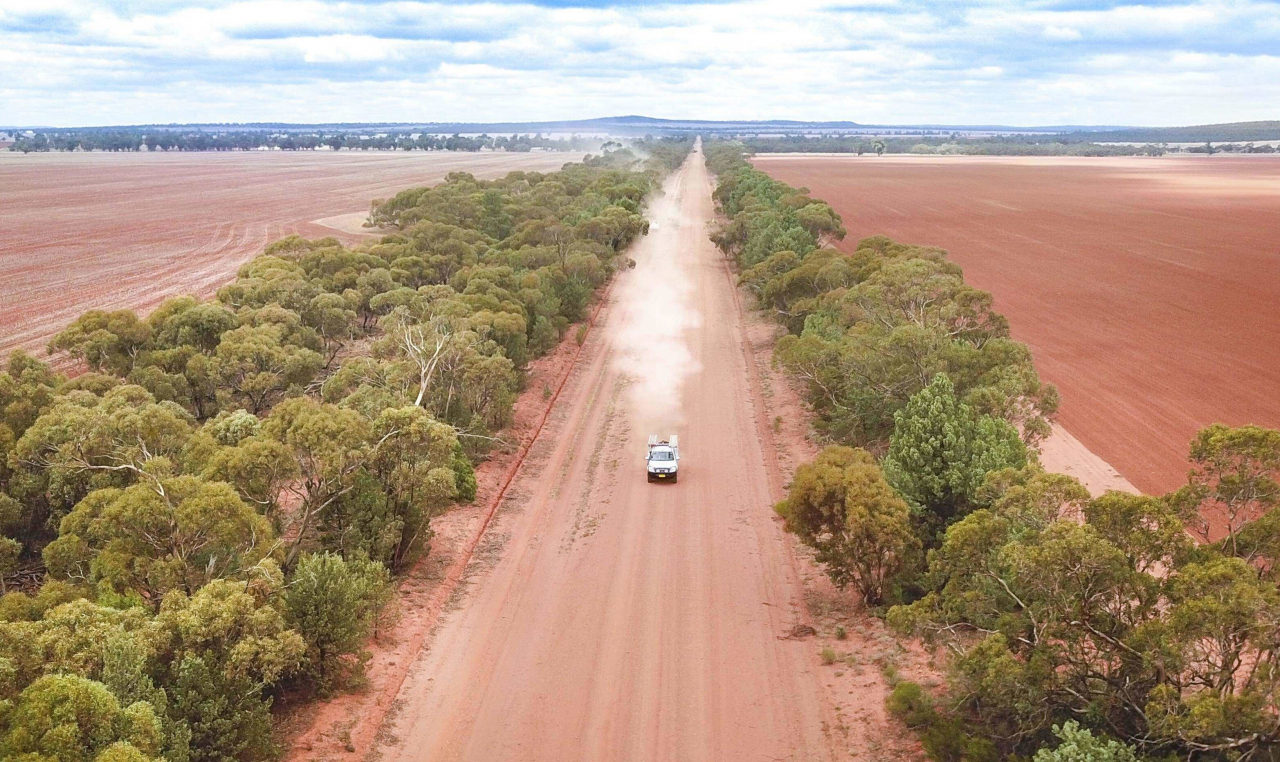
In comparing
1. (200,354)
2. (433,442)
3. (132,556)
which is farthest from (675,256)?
(132,556)

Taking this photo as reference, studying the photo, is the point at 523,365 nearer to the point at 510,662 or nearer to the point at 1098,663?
the point at 510,662

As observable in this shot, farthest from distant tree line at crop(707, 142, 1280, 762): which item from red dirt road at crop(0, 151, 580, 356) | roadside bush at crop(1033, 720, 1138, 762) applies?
red dirt road at crop(0, 151, 580, 356)

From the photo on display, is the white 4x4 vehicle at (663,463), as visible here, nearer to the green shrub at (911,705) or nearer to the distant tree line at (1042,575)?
the distant tree line at (1042,575)

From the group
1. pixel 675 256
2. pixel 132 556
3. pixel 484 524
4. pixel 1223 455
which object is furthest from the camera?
A: pixel 675 256

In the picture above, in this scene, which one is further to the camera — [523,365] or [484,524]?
[523,365]

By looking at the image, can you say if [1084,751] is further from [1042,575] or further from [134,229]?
[134,229]

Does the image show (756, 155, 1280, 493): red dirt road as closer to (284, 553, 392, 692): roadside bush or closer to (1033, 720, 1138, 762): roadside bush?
(1033, 720, 1138, 762): roadside bush

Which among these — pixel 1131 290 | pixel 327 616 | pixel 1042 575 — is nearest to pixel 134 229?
pixel 327 616
